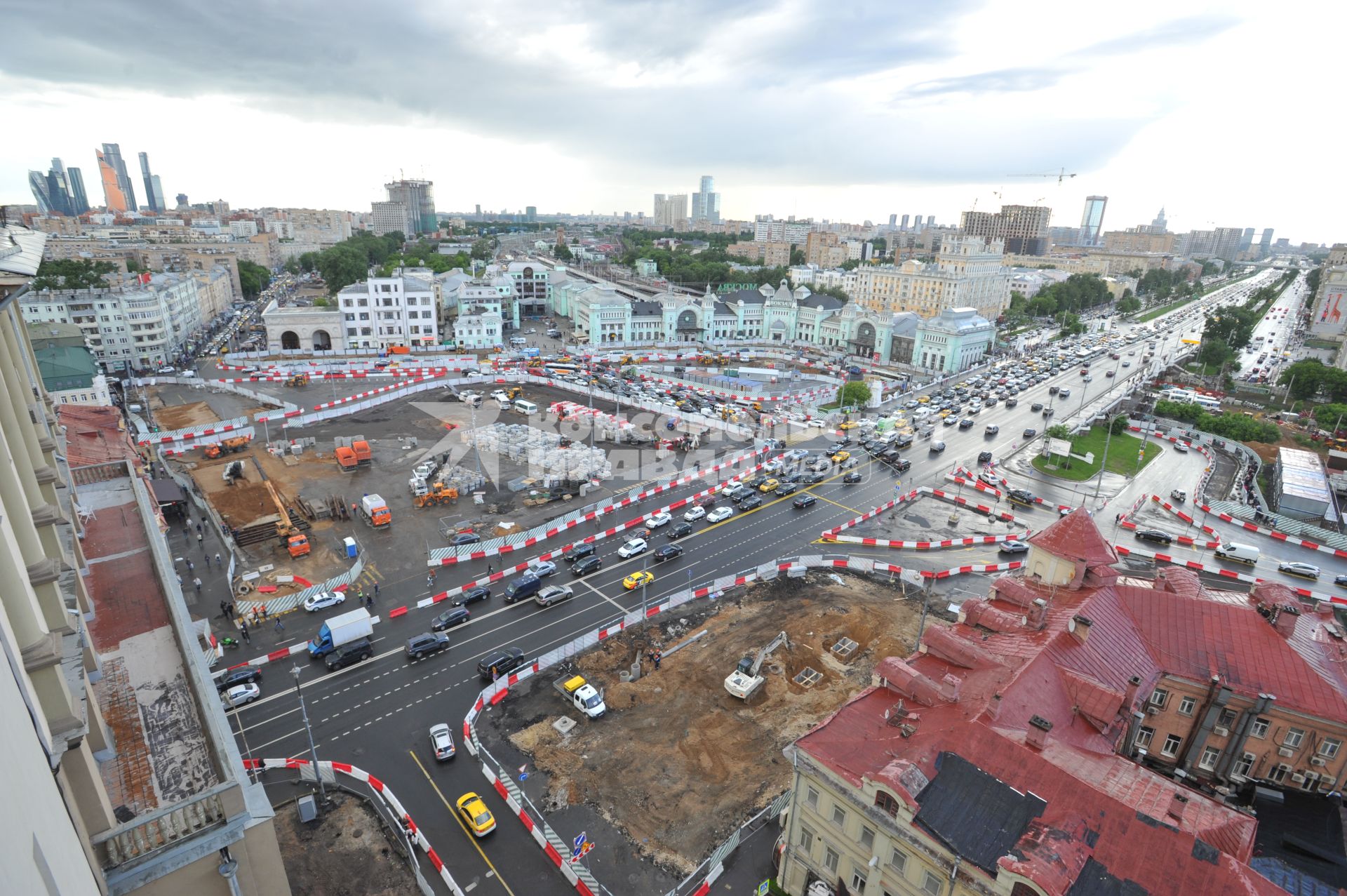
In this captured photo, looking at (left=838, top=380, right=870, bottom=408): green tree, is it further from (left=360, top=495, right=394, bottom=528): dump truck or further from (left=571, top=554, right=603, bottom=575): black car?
(left=360, top=495, right=394, bottom=528): dump truck

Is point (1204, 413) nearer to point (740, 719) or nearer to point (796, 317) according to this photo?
point (796, 317)

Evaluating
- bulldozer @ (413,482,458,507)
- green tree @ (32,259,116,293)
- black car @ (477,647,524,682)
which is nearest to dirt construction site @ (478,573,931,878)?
black car @ (477,647,524,682)

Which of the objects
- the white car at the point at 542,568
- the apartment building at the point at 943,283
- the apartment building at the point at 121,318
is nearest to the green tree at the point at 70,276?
the apartment building at the point at 121,318

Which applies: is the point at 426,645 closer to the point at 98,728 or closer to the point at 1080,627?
the point at 98,728

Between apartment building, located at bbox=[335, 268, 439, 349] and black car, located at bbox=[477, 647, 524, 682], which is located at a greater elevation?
apartment building, located at bbox=[335, 268, 439, 349]

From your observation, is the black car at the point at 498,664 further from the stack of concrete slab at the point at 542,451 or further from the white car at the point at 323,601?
the stack of concrete slab at the point at 542,451

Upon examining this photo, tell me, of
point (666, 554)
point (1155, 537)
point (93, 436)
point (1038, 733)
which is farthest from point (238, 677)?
point (1155, 537)
